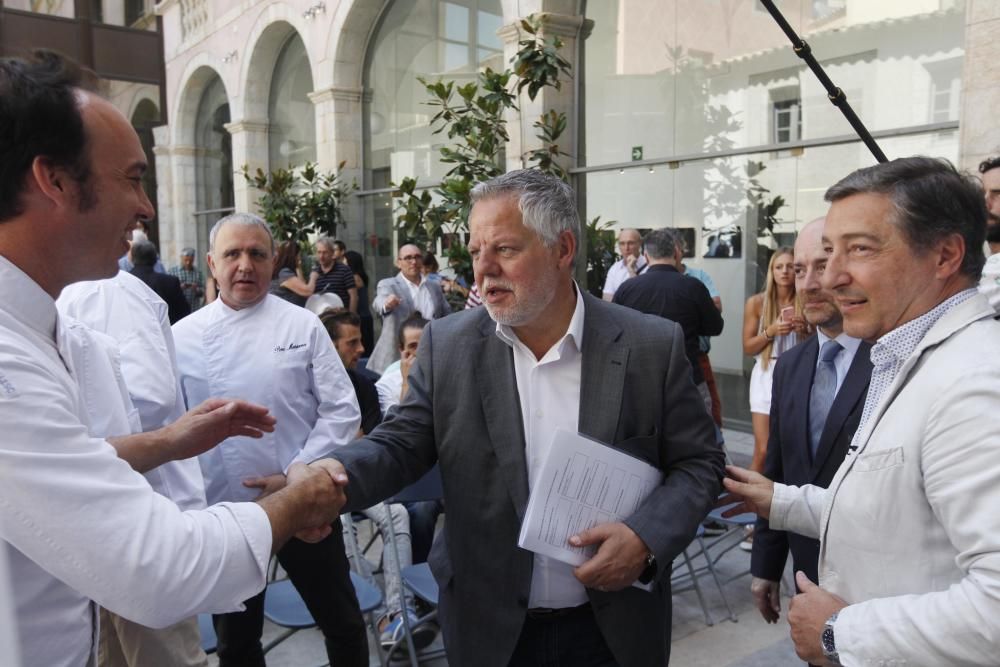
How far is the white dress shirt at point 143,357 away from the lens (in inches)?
92.3

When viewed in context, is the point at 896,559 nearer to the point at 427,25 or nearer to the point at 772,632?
the point at 772,632

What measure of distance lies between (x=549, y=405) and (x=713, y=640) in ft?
7.53

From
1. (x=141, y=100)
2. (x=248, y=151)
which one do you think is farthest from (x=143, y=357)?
(x=141, y=100)

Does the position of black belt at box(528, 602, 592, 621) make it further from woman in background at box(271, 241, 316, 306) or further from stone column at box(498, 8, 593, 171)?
stone column at box(498, 8, 593, 171)

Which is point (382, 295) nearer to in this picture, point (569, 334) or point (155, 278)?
point (155, 278)

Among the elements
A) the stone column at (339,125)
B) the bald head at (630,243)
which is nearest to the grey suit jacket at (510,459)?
the bald head at (630,243)

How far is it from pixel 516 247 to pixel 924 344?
0.97 meters

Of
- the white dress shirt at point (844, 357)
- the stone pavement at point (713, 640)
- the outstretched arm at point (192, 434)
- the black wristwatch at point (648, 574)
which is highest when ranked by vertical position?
the white dress shirt at point (844, 357)

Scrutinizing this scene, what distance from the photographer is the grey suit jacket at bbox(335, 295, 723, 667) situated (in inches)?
72.7

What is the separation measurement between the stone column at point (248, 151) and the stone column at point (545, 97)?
747 centimetres

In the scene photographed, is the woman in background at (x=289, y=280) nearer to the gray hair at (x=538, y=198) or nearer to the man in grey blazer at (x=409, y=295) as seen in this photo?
the man in grey blazer at (x=409, y=295)

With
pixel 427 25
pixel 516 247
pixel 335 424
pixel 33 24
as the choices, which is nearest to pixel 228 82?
pixel 33 24

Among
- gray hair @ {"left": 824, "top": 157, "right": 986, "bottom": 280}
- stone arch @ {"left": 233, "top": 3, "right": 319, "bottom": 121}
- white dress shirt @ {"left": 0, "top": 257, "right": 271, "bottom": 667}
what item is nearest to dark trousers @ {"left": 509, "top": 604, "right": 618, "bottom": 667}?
white dress shirt @ {"left": 0, "top": 257, "right": 271, "bottom": 667}

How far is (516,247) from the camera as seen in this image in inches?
76.0
